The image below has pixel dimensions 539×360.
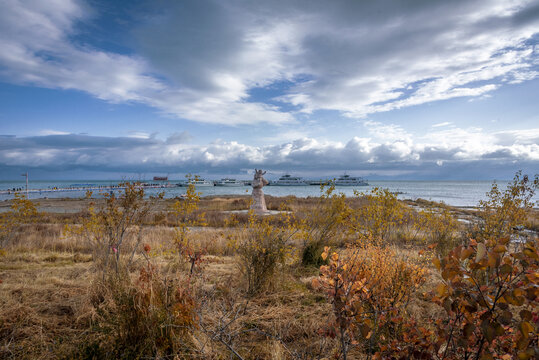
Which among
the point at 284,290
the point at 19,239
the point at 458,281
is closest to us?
the point at 458,281

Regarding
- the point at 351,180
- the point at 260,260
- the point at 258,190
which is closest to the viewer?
the point at 260,260

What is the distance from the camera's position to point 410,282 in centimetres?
357

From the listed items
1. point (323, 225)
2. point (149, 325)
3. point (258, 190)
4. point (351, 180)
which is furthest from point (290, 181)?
point (149, 325)

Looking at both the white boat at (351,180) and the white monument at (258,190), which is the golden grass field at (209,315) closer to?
the white monument at (258,190)

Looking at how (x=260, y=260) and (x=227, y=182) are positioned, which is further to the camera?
(x=227, y=182)

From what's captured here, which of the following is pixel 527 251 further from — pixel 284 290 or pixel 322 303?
pixel 284 290

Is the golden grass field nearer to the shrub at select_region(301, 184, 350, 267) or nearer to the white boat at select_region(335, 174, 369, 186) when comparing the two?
the shrub at select_region(301, 184, 350, 267)

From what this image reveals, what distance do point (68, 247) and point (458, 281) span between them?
10.3 metres

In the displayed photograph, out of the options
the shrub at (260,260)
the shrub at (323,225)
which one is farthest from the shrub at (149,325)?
the shrub at (323,225)

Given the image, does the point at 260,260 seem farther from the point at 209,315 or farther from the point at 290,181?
the point at 290,181

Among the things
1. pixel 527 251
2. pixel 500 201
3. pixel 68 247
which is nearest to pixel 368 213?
pixel 500 201

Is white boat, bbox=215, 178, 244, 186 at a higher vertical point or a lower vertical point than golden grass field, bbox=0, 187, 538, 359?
lower

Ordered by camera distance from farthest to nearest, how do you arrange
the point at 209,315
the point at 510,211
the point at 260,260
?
the point at 510,211
the point at 260,260
the point at 209,315

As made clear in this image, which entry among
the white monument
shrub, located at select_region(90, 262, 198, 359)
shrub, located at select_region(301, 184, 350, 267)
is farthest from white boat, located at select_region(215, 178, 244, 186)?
shrub, located at select_region(90, 262, 198, 359)
